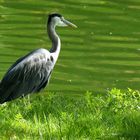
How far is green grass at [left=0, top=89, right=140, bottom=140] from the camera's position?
793 cm

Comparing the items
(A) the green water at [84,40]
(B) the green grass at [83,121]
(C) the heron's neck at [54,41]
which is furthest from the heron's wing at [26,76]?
(A) the green water at [84,40]

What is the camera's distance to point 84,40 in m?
19.5

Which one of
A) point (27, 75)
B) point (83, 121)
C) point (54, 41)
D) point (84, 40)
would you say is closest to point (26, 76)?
point (27, 75)

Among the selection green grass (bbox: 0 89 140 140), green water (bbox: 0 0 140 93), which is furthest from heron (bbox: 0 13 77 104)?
green water (bbox: 0 0 140 93)

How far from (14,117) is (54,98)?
77.4 inches

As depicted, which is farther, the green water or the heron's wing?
the green water

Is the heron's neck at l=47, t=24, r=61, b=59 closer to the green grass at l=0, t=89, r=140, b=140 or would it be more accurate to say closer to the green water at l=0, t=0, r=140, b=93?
the green water at l=0, t=0, r=140, b=93

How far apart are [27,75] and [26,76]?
0.07 meters

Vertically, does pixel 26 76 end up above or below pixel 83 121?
below

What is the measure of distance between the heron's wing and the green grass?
1594 millimetres

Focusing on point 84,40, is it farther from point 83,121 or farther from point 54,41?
point 83,121

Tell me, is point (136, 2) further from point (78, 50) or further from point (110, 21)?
point (78, 50)

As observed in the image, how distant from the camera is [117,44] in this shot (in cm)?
1931

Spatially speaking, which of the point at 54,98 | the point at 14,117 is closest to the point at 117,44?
the point at 54,98
